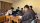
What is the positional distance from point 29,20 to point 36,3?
713mm

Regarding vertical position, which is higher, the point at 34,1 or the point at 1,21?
the point at 34,1

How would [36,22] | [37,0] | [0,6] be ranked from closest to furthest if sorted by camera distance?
[36,22] < [37,0] < [0,6]

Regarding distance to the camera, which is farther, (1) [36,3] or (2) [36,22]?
(1) [36,3]

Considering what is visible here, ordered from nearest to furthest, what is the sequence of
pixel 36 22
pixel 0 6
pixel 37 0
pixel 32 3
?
pixel 36 22, pixel 37 0, pixel 32 3, pixel 0 6

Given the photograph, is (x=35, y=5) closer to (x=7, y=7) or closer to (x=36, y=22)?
(x=36, y=22)

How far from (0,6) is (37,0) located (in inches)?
51.7

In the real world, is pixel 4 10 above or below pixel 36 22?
above

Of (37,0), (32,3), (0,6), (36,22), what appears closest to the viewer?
(36,22)

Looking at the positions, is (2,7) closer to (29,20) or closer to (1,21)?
(1,21)

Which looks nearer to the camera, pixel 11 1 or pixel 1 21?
pixel 1 21

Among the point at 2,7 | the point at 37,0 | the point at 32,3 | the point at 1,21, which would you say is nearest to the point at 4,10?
the point at 2,7

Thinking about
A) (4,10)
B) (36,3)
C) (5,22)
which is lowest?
(5,22)

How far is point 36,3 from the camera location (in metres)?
2.32

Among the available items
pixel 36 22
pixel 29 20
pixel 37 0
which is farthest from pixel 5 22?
pixel 37 0
